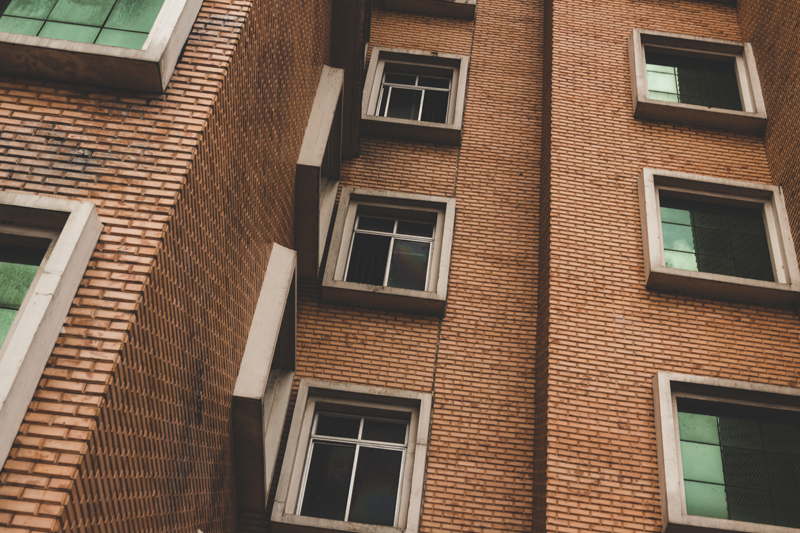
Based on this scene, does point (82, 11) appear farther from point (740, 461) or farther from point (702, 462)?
point (740, 461)

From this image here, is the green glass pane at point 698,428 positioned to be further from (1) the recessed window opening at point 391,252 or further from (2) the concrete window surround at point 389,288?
(1) the recessed window opening at point 391,252

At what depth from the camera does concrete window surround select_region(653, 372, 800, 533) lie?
7.84m

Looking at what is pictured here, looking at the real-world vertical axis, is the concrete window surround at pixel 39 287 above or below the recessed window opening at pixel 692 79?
below

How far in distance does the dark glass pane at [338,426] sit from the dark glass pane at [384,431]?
6.1 inches

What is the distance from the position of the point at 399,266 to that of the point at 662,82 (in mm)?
6492

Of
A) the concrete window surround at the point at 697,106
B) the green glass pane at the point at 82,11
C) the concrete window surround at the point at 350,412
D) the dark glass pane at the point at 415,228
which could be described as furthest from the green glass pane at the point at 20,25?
the concrete window surround at the point at 697,106

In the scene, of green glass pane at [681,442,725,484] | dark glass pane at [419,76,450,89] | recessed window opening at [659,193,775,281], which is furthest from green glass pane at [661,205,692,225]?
dark glass pane at [419,76,450,89]

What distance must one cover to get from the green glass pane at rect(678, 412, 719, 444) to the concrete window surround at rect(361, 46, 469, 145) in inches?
260

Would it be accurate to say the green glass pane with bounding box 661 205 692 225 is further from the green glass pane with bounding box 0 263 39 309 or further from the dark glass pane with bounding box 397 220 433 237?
the green glass pane with bounding box 0 263 39 309

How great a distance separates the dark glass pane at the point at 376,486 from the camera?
9031 mm

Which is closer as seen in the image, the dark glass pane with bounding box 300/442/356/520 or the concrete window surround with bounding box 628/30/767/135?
the dark glass pane with bounding box 300/442/356/520

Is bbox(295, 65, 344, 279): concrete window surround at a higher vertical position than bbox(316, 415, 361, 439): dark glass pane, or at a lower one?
higher

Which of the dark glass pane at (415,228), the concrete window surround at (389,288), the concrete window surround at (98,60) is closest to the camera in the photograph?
the concrete window surround at (98,60)

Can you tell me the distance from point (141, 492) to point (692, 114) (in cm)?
1102
